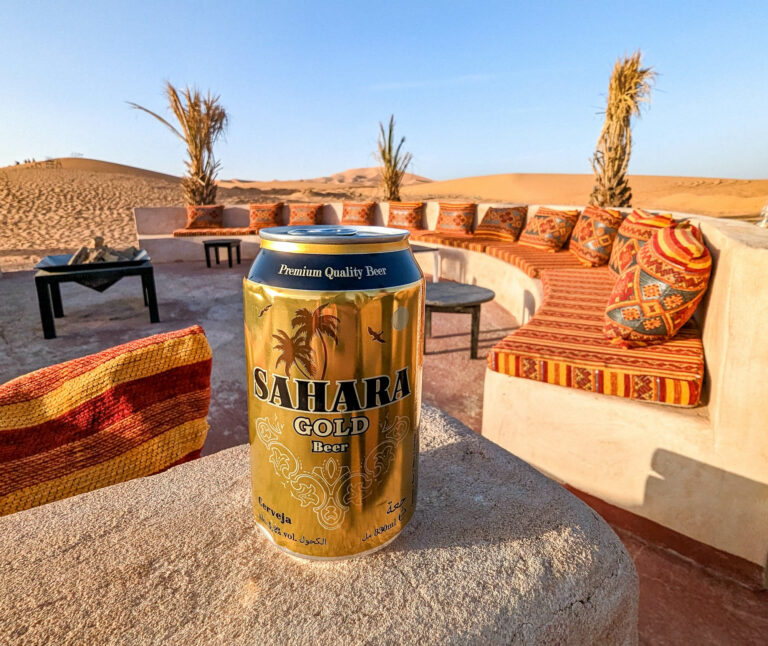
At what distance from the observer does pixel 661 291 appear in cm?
231

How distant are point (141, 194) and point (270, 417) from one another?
26.4 meters

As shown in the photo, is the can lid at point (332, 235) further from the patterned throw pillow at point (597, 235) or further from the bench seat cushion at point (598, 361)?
the patterned throw pillow at point (597, 235)

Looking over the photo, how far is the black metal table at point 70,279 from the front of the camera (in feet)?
14.4

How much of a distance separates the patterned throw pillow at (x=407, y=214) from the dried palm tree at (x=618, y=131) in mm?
2932

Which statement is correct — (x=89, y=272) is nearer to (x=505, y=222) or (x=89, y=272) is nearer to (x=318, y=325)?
(x=318, y=325)

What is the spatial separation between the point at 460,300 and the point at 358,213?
5.72 meters

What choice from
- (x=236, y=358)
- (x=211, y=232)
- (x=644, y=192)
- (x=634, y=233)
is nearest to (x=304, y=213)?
(x=211, y=232)

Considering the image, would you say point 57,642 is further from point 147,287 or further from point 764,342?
point 147,287

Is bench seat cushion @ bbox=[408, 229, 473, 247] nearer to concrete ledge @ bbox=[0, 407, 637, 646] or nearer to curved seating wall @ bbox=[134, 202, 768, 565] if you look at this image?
curved seating wall @ bbox=[134, 202, 768, 565]

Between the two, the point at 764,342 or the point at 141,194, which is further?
the point at 141,194

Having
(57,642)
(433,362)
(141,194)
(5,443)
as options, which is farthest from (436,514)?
(141,194)

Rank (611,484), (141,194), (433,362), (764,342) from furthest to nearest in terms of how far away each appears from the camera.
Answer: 1. (141,194)
2. (433,362)
3. (611,484)
4. (764,342)

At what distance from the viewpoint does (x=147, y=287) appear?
495 centimetres

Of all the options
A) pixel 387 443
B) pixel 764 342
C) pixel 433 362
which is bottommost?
pixel 433 362
